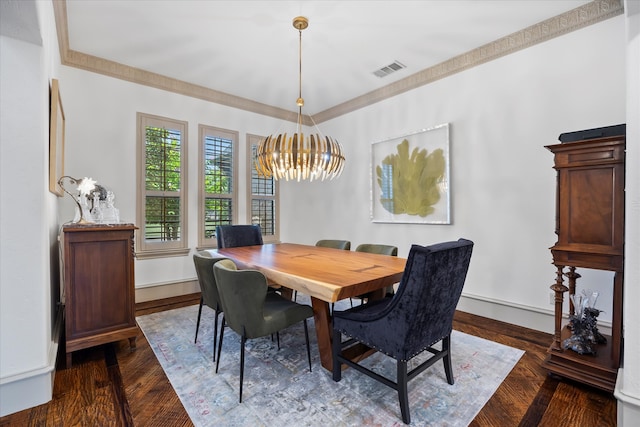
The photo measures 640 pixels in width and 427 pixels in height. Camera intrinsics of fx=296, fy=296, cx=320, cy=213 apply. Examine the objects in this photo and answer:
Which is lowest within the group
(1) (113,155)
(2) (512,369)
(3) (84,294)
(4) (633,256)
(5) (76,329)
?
(2) (512,369)

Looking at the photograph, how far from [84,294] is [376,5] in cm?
340

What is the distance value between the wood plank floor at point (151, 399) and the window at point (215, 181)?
220 cm

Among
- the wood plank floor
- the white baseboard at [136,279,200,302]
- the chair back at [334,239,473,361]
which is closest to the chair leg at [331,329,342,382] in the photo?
the chair back at [334,239,473,361]

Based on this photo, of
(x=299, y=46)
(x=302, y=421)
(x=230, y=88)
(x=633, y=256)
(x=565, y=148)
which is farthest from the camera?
(x=230, y=88)

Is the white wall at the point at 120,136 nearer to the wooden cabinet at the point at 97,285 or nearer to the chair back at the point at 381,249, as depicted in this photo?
the wooden cabinet at the point at 97,285

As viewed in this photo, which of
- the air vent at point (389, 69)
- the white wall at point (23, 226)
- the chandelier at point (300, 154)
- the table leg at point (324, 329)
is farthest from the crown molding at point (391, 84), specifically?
the table leg at point (324, 329)

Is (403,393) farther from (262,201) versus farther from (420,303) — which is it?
(262,201)

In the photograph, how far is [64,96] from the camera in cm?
336

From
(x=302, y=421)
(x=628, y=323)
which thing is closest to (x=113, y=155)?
(x=302, y=421)

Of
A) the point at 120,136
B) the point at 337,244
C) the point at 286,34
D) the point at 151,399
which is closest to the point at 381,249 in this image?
the point at 337,244

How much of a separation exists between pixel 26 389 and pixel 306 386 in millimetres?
1676

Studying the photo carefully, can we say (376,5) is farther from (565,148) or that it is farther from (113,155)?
(113,155)

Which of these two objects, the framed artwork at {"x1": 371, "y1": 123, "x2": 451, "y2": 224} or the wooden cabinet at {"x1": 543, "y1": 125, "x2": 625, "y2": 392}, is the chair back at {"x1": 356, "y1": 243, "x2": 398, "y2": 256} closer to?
the framed artwork at {"x1": 371, "y1": 123, "x2": 451, "y2": 224}

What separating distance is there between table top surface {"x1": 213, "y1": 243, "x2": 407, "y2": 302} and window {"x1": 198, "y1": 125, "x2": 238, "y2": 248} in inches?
61.5
